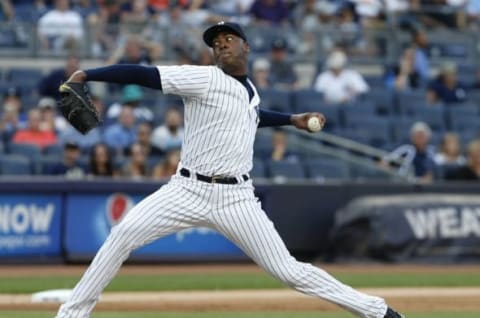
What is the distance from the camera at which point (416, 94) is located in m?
18.9

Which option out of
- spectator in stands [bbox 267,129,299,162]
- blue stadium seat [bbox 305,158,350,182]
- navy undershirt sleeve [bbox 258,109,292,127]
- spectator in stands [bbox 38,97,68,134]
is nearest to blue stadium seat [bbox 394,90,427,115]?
blue stadium seat [bbox 305,158,350,182]

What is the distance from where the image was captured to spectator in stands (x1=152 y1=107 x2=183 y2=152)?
15594mm

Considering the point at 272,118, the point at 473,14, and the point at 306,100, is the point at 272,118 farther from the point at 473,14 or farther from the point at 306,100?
the point at 473,14

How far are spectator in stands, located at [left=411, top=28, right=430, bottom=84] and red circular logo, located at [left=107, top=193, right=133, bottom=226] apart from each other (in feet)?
21.8

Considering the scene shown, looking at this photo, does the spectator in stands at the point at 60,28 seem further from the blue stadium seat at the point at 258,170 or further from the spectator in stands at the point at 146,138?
the blue stadium seat at the point at 258,170

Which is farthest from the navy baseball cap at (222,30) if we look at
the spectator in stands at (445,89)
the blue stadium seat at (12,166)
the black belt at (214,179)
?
the spectator in stands at (445,89)

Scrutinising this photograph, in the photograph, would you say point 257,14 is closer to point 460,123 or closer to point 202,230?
point 460,123

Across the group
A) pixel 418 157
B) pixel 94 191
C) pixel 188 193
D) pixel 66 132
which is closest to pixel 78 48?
pixel 66 132

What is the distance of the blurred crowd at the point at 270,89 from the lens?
15.6m

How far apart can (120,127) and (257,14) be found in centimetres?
453

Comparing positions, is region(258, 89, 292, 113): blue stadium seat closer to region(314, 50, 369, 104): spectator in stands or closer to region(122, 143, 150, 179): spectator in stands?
region(314, 50, 369, 104): spectator in stands

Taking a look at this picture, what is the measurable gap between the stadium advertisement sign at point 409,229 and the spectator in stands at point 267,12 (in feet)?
16.0

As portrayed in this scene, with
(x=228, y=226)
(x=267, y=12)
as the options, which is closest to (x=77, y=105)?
(x=228, y=226)

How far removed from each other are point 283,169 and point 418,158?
1.92 metres
